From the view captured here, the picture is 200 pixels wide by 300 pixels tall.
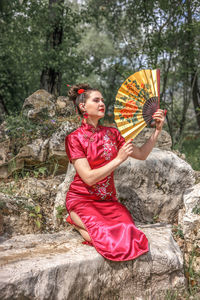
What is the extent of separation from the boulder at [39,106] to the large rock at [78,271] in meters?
2.75

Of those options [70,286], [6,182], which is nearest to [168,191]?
[70,286]

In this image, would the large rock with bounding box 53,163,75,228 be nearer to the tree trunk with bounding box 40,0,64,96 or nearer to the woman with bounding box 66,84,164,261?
the woman with bounding box 66,84,164,261

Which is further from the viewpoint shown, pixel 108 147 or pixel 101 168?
pixel 108 147

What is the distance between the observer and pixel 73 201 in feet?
8.62

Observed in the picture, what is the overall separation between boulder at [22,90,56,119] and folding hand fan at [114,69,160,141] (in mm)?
2769

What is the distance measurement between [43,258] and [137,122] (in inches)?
55.6

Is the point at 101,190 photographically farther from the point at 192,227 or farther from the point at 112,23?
the point at 112,23

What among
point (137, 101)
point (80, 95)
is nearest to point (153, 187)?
point (137, 101)

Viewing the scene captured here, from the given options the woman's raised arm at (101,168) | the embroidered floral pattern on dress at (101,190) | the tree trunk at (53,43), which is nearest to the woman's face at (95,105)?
the woman's raised arm at (101,168)

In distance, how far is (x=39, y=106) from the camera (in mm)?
5008

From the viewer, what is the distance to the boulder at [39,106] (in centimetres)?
492

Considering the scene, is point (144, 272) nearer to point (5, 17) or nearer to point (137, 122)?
point (137, 122)

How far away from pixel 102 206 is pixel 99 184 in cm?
22

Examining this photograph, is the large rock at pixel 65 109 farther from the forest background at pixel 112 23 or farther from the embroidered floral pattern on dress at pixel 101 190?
the embroidered floral pattern on dress at pixel 101 190
